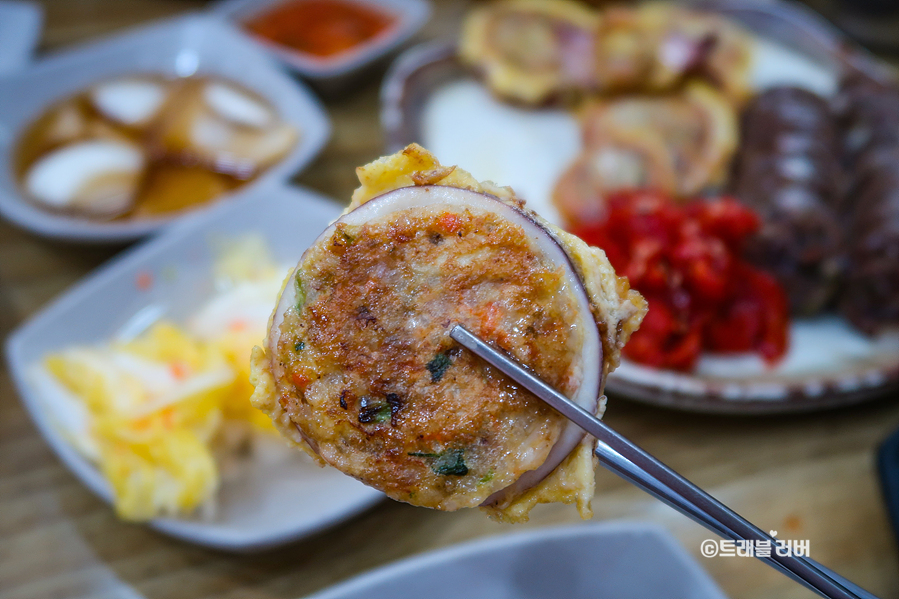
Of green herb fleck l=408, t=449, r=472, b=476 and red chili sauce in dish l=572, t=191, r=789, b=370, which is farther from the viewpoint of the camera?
red chili sauce in dish l=572, t=191, r=789, b=370

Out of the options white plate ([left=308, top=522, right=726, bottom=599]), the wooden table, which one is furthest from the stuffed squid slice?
the wooden table

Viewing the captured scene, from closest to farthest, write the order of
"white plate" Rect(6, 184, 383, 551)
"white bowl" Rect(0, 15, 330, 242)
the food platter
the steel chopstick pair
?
1. the steel chopstick pair
2. "white plate" Rect(6, 184, 383, 551)
3. the food platter
4. "white bowl" Rect(0, 15, 330, 242)

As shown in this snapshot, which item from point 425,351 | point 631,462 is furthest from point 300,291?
point 631,462

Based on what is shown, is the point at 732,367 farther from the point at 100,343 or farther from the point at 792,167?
the point at 100,343

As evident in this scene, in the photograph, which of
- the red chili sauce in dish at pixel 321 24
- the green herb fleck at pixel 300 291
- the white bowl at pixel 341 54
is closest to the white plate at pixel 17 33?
the white bowl at pixel 341 54

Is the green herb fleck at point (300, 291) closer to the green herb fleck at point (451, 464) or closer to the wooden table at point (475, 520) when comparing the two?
the green herb fleck at point (451, 464)

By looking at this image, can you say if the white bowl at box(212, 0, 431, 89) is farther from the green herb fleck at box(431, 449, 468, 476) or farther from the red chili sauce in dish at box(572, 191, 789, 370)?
the green herb fleck at box(431, 449, 468, 476)

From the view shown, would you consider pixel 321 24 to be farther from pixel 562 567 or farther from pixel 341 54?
pixel 562 567
